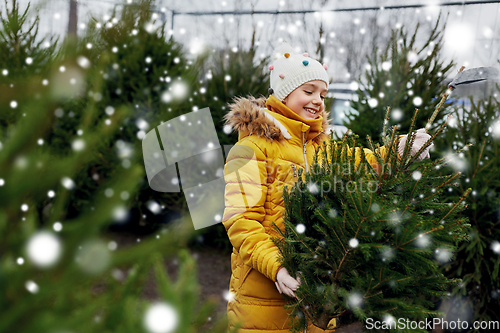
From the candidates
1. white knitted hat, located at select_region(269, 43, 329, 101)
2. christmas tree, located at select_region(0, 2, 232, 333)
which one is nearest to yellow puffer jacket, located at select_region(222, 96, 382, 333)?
white knitted hat, located at select_region(269, 43, 329, 101)

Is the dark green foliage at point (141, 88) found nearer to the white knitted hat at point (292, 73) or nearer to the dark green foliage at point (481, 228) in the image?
the white knitted hat at point (292, 73)

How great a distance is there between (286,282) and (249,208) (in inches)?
16.7

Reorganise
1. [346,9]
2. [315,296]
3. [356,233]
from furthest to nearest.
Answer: [346,9] → [315,296] → [356,233]

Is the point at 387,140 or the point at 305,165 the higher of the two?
the point at 387,140

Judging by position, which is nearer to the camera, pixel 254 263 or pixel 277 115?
pixel 254 263

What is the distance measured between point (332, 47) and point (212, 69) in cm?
442

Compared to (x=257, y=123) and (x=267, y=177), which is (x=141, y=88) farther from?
(x=267, y=177)

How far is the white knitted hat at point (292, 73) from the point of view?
2121mm

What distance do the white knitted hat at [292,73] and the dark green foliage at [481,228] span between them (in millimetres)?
1650

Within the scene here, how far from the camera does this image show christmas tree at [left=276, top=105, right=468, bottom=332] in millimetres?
1259

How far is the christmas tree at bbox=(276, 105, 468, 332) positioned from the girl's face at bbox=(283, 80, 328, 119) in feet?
1.81

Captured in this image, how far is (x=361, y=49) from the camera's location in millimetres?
9047

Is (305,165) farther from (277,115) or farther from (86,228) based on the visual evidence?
(86,228)

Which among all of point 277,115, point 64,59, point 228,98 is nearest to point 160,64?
point 228,98
